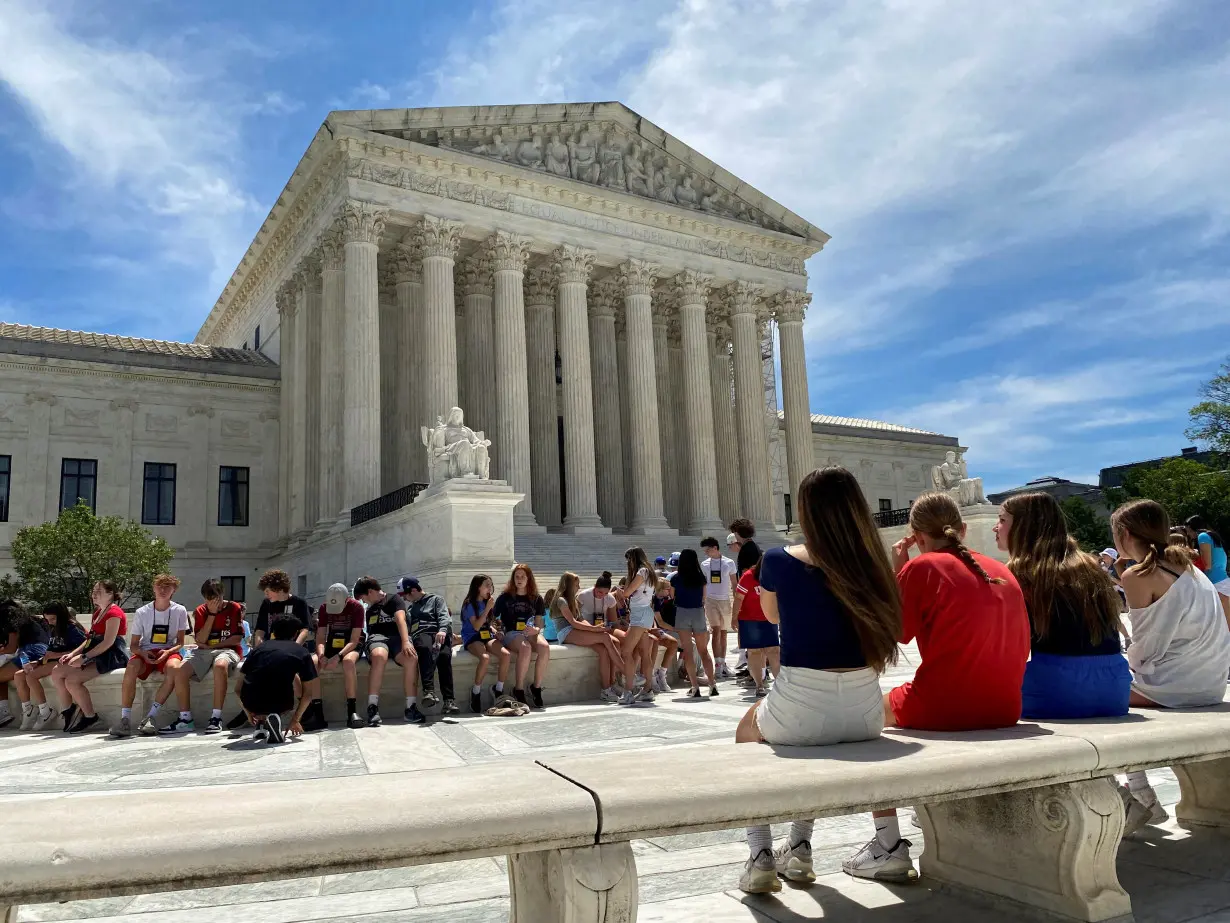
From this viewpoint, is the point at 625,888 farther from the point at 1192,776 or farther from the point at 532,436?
the point at 532,436

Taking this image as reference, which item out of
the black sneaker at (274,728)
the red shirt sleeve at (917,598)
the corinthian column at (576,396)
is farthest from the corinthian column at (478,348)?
the red shirt sleeve at (917,598)

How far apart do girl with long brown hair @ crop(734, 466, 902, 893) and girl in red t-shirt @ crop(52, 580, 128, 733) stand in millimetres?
9094

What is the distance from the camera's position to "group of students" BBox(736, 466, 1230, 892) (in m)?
3.99

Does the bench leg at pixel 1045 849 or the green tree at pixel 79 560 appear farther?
the green tree at pixel 79 560

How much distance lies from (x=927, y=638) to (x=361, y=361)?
2414 cm

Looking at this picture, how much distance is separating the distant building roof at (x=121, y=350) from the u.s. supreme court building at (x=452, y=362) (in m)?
0.11

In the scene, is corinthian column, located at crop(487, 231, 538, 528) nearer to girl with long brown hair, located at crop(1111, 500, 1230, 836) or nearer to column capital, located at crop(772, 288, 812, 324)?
column capital, located at crop(772, 288, 812, 324)

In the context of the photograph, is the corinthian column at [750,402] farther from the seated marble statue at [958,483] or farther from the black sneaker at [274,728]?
the black sneaker at [274,728]

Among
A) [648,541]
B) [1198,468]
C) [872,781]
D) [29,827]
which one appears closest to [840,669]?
[872,781]

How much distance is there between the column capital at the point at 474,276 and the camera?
104ft

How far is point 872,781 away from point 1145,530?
9.75 ft

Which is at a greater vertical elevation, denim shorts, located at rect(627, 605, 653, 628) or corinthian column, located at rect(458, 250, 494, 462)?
corinthian column, located at rect(458, 250, 494, 462)

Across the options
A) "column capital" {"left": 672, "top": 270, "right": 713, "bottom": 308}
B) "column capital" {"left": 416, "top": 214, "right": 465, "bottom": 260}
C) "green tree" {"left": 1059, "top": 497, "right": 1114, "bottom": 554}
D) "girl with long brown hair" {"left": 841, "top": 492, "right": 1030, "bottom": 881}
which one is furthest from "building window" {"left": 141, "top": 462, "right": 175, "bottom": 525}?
"green tree" {"left": 1059, "top": 497, "right": 1114, "bottom": 554}

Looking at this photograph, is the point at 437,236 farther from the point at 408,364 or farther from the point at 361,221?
the point at 408,364
